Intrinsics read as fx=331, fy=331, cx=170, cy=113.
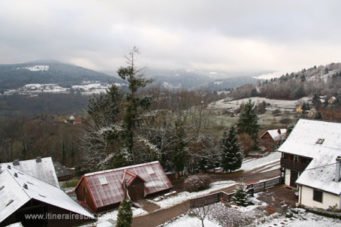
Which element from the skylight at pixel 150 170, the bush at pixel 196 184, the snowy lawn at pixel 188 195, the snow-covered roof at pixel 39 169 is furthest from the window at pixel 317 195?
the snow-covered roof at pixel 39 169

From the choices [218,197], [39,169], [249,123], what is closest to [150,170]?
[218,197]

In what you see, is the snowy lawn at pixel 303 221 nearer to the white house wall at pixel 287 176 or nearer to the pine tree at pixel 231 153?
the white house wall at pixel 287 176

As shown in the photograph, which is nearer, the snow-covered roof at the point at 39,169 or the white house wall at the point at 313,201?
the white house wall at the point at 313,201

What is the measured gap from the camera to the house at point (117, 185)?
1038 inches

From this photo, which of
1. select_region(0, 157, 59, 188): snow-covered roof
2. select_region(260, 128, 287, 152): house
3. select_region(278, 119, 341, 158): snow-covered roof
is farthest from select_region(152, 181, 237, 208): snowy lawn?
select_region(260, 128, 287, 152): house

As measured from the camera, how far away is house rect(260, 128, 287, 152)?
2122 inches

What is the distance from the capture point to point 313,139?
29094mm

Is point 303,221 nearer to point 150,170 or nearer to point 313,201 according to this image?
point 313,201

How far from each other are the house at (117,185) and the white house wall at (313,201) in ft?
37.9

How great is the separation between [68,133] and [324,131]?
2151 inches

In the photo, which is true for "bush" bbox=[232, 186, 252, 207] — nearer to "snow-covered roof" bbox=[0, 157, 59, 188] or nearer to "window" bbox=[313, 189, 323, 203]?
"window" bbox=[313, 189, 323, 203]

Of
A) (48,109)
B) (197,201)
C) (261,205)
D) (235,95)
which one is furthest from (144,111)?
(235,95)

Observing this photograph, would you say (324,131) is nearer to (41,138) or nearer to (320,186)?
(320,186)

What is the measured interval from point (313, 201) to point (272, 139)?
106 ft
